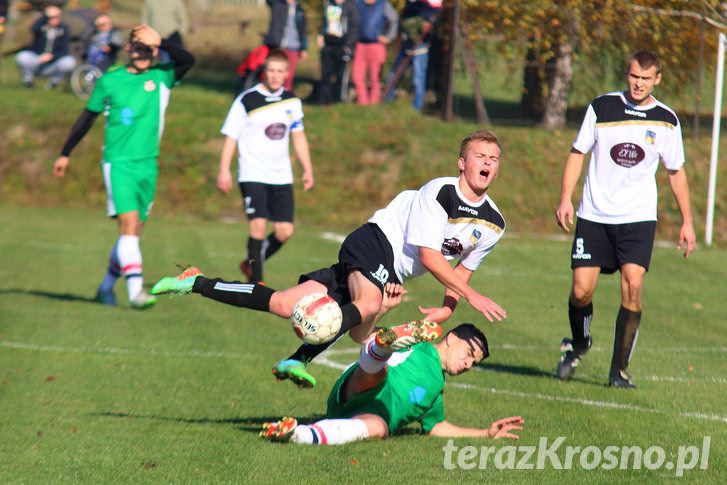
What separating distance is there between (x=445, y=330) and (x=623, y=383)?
9.26 feet

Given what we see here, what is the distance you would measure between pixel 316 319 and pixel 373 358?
39 cm

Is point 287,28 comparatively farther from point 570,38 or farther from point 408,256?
point 408,256

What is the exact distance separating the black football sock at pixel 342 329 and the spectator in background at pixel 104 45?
18508 millimetres

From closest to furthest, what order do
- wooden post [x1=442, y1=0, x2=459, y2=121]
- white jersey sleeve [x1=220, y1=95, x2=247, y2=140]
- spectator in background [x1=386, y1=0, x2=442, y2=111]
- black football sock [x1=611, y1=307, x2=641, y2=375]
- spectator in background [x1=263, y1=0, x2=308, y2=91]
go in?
1. black football sock [x1=611, y1=307, x2=641, y2=375]
2. white jersey sleeve [x1=220, y1=95, x2=247, y2=140]
3. wooden post [x1=442, y1=0, x2=459, y2=121]
4. spectator in background [x1=386, y1=0, x2=442, y2=111]
5. spectator in background [x1=263, y1=0, x2=308, y2=91]

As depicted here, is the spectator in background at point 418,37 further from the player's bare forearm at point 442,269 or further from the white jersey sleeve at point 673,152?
the player's bare forearm at point 442,269

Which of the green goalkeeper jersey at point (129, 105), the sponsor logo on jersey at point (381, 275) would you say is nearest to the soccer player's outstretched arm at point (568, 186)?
the sponsor logo on jersey at point (381, 275)

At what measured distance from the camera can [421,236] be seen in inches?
267

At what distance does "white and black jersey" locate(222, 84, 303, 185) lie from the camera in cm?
1216

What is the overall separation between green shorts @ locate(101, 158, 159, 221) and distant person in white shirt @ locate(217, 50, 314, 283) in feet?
2.52

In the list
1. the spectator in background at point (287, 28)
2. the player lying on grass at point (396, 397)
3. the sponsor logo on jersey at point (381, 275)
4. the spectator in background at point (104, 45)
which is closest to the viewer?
the player lying on grass at point (396, 397)

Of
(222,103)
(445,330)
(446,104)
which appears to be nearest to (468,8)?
(446,104)

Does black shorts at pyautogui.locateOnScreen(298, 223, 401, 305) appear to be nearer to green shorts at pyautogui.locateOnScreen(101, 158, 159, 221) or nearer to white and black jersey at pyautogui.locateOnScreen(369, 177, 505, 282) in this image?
white and black jersey at pyautogui.locateOnScreen(369, 177, 505, 282)

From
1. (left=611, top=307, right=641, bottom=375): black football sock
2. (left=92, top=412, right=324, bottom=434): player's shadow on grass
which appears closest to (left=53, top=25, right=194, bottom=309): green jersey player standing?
(left=92, top=412, right=324, bottom=434): player's shadow on grass

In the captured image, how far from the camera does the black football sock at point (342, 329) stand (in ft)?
22.3
